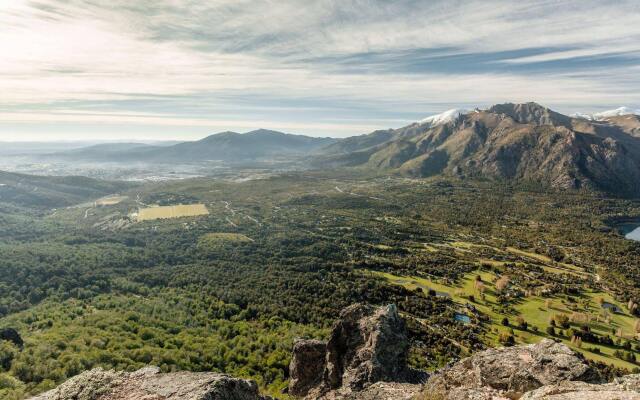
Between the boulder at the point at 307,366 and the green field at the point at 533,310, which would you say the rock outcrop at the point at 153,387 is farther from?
the green field at the point at 533,310

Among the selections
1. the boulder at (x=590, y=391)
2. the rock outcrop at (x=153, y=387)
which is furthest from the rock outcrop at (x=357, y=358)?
the boulder at (x=590, y=391)

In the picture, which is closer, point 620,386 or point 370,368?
point 620,386

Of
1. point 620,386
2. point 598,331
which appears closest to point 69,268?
point 620,386

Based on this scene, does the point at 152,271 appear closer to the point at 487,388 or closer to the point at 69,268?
the point at 69,268

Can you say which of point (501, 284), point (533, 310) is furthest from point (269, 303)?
point (501, 284)

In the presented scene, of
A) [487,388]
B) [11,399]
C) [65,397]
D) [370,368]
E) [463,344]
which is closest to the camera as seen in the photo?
[487,388]

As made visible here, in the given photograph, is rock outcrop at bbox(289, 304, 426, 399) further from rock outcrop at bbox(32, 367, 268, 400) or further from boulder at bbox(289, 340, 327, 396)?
rock outcrop at bbox(32, 367, 268, 400)
